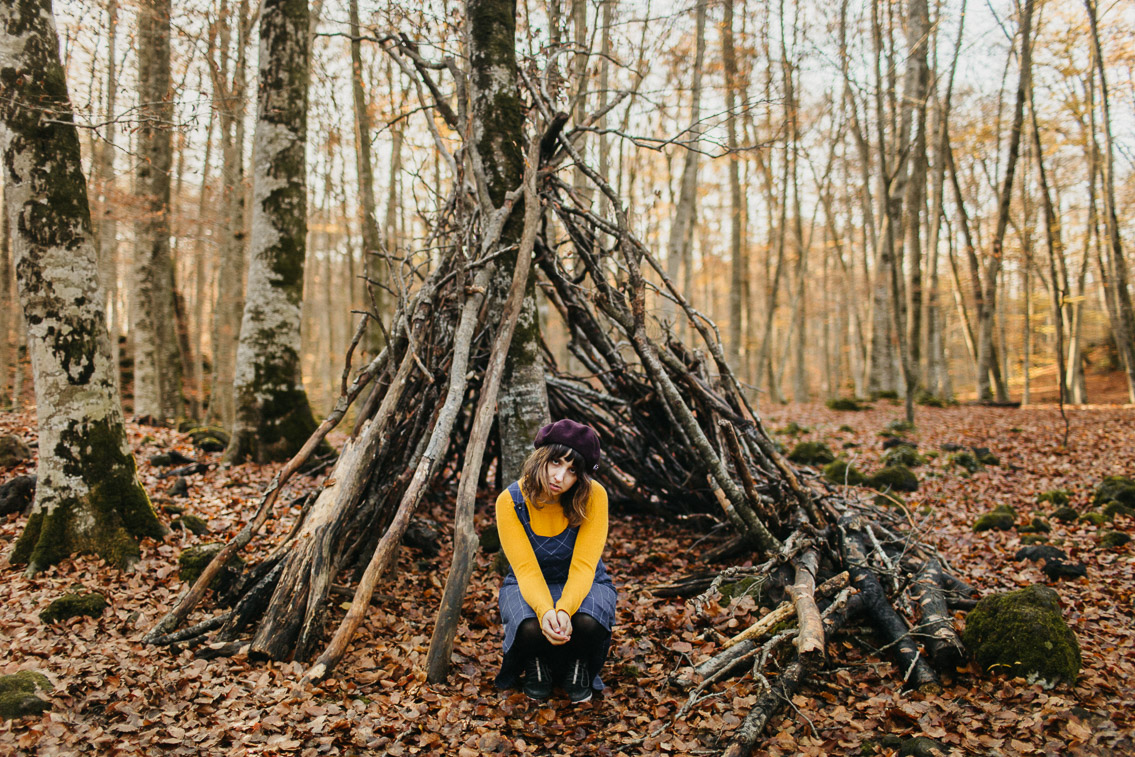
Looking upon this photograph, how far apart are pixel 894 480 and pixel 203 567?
6563mm

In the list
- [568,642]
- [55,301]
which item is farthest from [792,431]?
[55,301]

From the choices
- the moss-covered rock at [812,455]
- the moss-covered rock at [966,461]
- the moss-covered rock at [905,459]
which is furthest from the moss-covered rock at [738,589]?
the moss-covered rock at [966,461]

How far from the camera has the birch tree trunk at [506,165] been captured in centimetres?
461

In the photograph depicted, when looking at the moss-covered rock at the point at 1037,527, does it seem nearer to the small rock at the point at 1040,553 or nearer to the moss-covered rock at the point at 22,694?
the small rock at the point at 1040,553

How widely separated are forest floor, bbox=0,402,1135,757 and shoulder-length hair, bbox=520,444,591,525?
94 centimetres

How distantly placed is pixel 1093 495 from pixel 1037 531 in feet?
4.36

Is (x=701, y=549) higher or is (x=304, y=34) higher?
(x=304, y=34)

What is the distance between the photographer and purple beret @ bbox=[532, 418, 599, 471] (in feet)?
9.74

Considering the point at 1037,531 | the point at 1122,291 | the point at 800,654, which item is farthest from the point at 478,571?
the point at 1122,291

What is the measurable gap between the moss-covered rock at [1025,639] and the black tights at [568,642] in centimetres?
194

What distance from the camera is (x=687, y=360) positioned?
5125mm

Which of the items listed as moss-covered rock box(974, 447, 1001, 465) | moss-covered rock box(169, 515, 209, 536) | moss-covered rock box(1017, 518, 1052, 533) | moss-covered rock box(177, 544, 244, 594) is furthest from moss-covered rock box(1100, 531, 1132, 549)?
moss-covered rock box(169, 515, 209, 536)

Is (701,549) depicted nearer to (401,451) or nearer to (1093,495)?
(401,451)

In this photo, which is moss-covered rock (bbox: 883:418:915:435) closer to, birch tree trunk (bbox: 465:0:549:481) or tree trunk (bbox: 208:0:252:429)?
birch tree trunk (bbox: 465:0:549:481)
